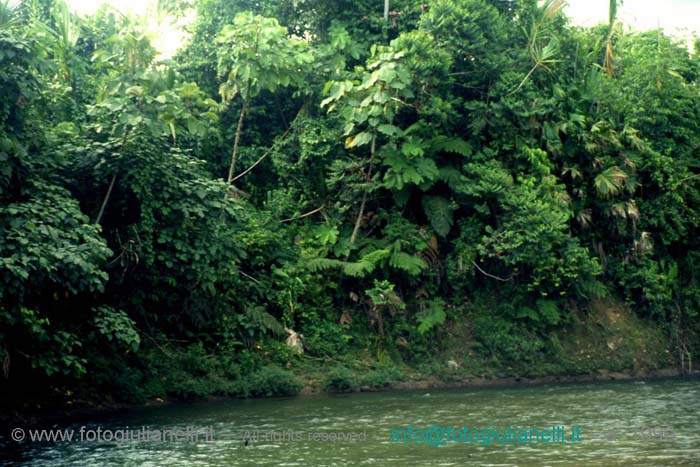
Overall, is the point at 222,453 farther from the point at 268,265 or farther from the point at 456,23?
the point at 456,23

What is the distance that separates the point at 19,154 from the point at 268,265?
6757mm

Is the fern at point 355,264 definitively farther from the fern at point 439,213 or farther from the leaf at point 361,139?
the leaf at point 361,139

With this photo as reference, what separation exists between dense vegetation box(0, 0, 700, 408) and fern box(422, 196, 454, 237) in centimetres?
6

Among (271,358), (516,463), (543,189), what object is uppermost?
(543,189)

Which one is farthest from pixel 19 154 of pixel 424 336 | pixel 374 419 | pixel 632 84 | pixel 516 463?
pixel 632 84

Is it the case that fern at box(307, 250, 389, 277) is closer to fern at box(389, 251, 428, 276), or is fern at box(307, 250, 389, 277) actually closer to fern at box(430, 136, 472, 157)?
fern at box(389, 251, 428, 276)

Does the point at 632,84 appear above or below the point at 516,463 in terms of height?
above

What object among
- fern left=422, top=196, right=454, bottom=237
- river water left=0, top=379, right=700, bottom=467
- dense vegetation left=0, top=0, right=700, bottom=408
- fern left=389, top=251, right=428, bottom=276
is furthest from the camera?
fern left=422, top=196, right=454, bottom=237

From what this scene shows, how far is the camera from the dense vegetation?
13.6 meters

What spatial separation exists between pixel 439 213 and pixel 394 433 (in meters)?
7.82

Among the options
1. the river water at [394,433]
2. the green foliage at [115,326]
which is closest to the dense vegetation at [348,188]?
the green foliage at [115,326]

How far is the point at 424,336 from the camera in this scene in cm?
1805

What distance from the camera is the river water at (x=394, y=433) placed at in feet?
31.2

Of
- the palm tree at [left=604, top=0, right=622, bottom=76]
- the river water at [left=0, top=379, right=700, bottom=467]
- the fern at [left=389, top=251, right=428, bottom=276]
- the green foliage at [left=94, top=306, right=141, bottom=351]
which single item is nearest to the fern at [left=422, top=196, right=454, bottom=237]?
the fern at [left=389, top=251, right=428, bottom=276]
